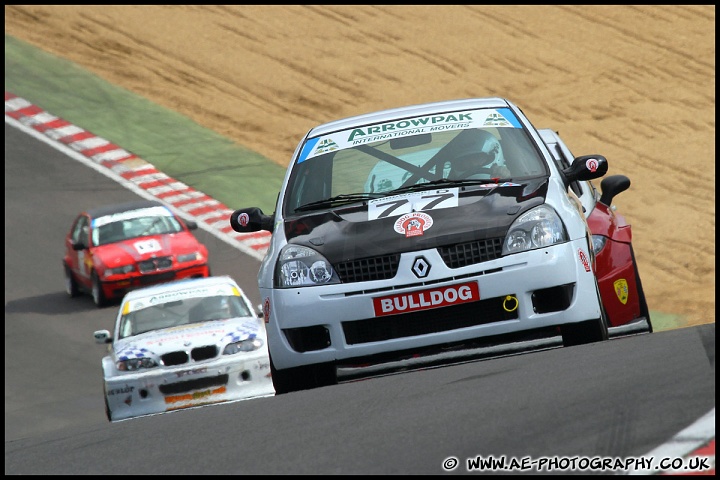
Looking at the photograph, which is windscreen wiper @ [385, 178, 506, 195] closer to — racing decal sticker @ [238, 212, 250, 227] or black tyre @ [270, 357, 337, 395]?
racing decal sticker @ [238, 212, 250, 227]

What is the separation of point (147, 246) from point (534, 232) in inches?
500

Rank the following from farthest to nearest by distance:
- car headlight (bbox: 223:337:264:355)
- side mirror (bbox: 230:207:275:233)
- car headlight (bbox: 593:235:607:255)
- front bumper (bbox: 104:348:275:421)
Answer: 1. car headlight (bbox: 223:337:264:355)
2. front bumper (bbox: 104:348:275:421)
3. car headlight (bbox: 593:235:607:255)
4. side mirror (bbox: 230:207:275:233)

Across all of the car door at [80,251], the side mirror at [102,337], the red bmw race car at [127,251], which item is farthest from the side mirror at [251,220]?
the car door at [80,251]

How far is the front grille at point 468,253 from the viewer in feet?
24.1

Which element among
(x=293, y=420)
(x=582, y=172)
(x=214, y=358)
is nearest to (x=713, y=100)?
(x=214, y=358)

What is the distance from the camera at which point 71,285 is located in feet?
65.6

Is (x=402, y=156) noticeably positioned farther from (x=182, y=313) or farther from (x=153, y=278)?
(x=153, y=278)

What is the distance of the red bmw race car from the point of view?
1920 cm

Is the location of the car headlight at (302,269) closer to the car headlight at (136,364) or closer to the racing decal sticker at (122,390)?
the racing decal sticker at (122,390)

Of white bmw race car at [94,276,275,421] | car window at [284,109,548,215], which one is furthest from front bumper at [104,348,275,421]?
car window at [284,109,548,215]

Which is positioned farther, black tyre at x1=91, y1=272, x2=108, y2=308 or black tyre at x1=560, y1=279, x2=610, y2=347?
black tyre at x1=91, y1=272, x2=108, y2=308

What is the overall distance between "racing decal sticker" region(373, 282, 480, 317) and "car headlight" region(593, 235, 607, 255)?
1811 millimetres

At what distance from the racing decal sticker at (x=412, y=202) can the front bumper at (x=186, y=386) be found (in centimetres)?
444

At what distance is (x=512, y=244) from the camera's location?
7.41m
